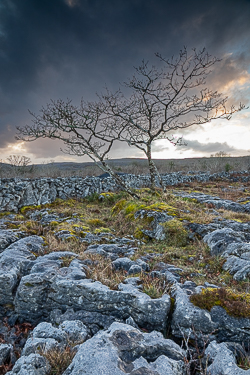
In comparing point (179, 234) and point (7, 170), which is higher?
point (7, 170)

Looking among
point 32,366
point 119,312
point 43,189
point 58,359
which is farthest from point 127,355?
point 43,189

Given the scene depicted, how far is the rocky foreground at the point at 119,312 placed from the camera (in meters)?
2.60

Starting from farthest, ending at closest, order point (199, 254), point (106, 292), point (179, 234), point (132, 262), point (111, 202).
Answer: point (111, 202)
point (179, 234)
point (199, 254)
point (132, 262)
point (106, 292)

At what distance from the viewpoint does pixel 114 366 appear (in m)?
2.39

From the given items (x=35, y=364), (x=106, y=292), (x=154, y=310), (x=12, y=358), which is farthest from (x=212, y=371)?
(x=12, y=358)

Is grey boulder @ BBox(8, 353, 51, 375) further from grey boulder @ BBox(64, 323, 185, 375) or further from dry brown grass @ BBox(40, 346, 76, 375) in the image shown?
grey boulder @ BBox(64, 323, 185, 375)

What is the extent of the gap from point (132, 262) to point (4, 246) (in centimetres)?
443

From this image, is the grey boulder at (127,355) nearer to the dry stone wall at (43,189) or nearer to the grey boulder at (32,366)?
the grey boulder at (32,366)

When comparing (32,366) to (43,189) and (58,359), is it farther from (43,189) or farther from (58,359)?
(43,189)

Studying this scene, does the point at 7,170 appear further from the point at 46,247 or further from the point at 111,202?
the point at 46,247

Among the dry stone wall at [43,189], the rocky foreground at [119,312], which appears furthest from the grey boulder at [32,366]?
the dry stone wall at [43,189]

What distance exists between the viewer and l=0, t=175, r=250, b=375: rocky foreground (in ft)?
8.53

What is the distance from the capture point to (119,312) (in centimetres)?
371

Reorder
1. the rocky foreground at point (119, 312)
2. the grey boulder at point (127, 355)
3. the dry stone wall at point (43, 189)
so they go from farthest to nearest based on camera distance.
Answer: the dry stone wall at point (43, 189) → the rocky foreground at point (119, 312) → the grey boulder at point (127, 355)
